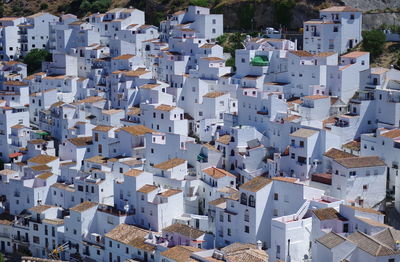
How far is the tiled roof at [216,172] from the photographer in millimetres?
41981

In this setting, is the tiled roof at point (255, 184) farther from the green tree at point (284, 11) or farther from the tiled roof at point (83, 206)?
the green tree at point (284, 11)

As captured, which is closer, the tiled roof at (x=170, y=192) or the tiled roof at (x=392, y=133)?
the tiled roof at (x=392, y=133)

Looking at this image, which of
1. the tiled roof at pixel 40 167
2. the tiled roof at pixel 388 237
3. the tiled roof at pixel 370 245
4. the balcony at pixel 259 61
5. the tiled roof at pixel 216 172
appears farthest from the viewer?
the balcony at pixel 259 61

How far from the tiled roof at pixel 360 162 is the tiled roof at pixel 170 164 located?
8.97 metres

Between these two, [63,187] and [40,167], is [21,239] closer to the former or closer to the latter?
[63,187]

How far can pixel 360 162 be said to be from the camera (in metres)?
38.4

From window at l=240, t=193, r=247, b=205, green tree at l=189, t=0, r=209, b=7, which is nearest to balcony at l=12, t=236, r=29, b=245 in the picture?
window at l=240, t=193, r=247, b=205

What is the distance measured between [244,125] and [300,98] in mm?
3565

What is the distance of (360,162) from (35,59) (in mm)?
34944

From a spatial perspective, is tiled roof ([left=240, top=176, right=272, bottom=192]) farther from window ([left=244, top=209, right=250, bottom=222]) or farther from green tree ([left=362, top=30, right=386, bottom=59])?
green tree ([left=362, top=30, right=386, bottom=59])

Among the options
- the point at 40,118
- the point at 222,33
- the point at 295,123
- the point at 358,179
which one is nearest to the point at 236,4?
the point at 222,33

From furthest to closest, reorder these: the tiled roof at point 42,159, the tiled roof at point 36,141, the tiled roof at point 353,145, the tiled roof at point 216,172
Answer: the tiled roof at point 36,141
the tiled roof at point 42,159
the tiled roof at point 216,172
the tiled roof at point 353,145

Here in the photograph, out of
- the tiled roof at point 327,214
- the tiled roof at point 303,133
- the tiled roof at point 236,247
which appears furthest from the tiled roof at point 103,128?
the tiled roof at point 327,214

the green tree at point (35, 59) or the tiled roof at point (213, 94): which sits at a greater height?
the green tree at point (35, 59)
